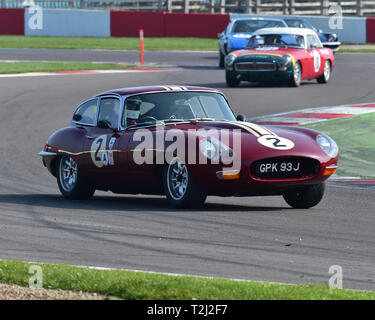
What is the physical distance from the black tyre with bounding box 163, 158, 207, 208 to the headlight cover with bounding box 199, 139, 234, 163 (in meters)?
0.28

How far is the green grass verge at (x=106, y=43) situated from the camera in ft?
131

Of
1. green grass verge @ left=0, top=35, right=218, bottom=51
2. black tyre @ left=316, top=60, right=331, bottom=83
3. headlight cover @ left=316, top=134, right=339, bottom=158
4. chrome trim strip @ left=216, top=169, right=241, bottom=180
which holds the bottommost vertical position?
green grass verge @ left=0, top=35, right=218, bottom=51

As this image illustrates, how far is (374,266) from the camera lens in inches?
283

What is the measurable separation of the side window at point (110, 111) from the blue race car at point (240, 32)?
652 inches

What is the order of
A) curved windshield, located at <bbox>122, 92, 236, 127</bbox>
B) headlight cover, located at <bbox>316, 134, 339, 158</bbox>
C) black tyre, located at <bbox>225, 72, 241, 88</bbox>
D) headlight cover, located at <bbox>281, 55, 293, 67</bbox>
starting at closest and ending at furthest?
headlight cover, located at <bbox>316, 134, 339, 158</bbox> < curved windshield, located at <bbox>122, 92, 236, 127</bbox> < headlight cover, located at <bbox>281, 55, 293, 67</bbox> < black tyre, located at <bbox>225, 72, 241, 88</bbox>

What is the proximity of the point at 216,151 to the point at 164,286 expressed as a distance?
11.8 ft

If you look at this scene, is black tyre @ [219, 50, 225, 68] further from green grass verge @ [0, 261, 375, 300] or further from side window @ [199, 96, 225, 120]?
green grass verge @ [0, 261, 375, 300]

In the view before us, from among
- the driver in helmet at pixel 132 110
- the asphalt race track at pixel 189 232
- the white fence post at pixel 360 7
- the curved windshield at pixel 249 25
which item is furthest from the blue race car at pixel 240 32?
the driver in helmet at pixel 132 110

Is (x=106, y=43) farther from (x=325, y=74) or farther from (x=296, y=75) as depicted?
(x=296, y=75)

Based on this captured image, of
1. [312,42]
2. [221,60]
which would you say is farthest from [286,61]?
[221,60]

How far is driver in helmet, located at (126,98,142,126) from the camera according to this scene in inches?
422

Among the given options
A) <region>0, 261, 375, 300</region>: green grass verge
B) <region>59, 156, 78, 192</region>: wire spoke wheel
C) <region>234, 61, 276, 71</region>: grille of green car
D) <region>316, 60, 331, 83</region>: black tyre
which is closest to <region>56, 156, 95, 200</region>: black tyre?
<region>59, 156, 78, 192</region>: wire spoke wheel

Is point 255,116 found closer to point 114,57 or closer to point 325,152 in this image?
point 325,152
